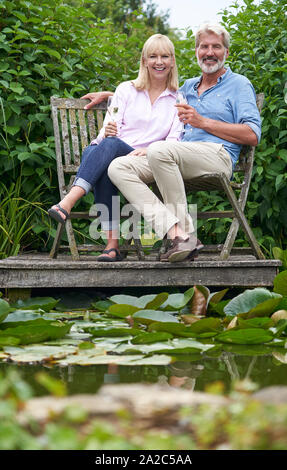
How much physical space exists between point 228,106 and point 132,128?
1.89 feet

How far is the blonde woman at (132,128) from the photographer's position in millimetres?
3287

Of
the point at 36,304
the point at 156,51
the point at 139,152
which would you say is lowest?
the point at 36,304

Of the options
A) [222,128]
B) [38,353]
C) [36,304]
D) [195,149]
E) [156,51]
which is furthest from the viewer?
[156,51]

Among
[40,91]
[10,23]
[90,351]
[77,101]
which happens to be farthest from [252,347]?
[10,23]

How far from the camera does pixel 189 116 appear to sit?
3266 millimetres

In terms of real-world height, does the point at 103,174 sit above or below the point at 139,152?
below

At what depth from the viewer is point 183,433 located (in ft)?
3.90

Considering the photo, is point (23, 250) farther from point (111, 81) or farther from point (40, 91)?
point (111, 81)

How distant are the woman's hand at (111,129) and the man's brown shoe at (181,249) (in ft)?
2.50

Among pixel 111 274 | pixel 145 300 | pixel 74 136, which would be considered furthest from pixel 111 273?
pixel 74 136

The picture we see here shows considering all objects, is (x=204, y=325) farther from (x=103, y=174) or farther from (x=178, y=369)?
(x=103, y=174)

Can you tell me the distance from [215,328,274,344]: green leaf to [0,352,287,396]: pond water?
0.16 metres

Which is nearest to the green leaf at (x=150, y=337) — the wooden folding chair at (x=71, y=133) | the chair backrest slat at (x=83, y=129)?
the wooden folding chair at (x=71, y=133)
